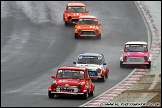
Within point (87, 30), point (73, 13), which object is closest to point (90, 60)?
point (87, 30)

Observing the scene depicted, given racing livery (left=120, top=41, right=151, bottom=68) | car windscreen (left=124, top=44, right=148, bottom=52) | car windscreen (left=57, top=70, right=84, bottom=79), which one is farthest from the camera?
car windscreen (left=124, top=44, right=148, bottom=52)

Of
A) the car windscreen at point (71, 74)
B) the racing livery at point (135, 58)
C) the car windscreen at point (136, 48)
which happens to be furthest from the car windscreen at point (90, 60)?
the car windscreen at point (71, 74)

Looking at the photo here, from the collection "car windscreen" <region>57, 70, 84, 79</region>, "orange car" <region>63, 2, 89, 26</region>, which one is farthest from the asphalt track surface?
"car windscreen" <region>57, 70, 84, 79</region>

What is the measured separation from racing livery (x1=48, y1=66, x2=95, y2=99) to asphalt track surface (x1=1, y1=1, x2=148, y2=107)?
13.9 inches

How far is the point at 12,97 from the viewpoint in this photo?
30750 millimetres

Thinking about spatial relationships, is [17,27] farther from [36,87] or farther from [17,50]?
[36,87]

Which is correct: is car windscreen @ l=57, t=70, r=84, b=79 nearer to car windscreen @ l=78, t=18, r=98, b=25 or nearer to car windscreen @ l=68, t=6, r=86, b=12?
car windscreen @ l=78, t=18, r=98, b=25

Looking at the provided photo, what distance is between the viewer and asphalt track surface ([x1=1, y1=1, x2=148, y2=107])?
1314 inches

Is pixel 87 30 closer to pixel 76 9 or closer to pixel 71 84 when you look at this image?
pixel 76 9

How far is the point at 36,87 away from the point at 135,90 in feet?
16.4

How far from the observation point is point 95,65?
3869cm

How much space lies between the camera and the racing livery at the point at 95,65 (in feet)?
124

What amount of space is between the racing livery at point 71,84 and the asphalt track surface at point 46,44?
353mm

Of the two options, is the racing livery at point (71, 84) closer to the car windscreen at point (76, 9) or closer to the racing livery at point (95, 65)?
the racing livery at point (95, 65)
